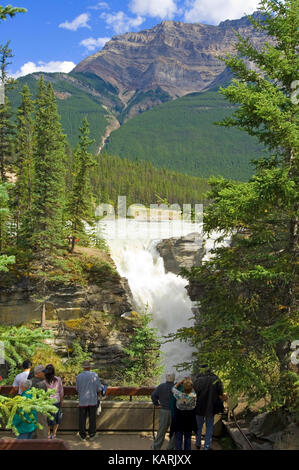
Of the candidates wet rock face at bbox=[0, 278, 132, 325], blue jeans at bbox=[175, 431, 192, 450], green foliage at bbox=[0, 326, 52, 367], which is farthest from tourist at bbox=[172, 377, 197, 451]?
wet rock face at bbox=[0, 278, 132, 325]

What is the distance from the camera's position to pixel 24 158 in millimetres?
33688

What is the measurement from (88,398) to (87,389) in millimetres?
214

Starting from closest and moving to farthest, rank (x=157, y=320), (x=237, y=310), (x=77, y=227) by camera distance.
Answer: (x=237, y=310) → (x=77, y=227) → (x=157, y=320)

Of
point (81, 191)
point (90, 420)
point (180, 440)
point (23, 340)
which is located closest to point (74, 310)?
point (81, 191)

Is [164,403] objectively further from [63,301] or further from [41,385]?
[63,301]

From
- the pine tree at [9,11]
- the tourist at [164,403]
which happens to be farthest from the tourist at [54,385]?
the pine tree at [9,11]

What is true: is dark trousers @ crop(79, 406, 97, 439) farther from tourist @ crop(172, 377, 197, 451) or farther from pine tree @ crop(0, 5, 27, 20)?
pine tree @ crop(0, 5, 27, 20)

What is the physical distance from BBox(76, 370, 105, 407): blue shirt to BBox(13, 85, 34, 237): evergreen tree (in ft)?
82.2

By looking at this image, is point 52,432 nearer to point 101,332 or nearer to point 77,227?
point 101,332

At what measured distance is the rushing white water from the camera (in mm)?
37375

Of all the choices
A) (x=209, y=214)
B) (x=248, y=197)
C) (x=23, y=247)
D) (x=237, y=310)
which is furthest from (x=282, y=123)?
(x=23, y=247)

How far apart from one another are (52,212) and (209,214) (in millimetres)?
19149
